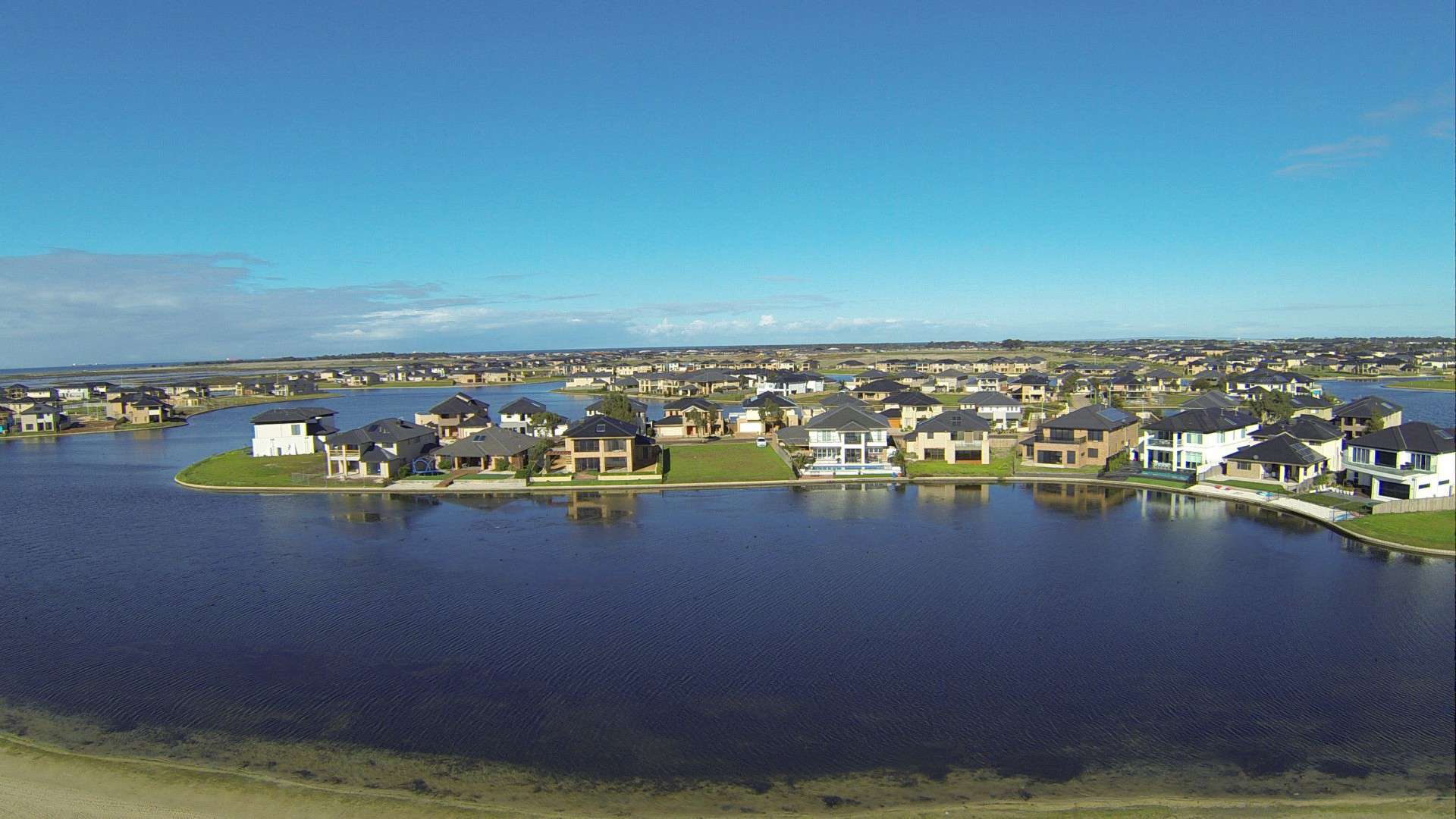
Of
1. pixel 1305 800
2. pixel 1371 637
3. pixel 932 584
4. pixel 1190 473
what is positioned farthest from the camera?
pixel 1190 473

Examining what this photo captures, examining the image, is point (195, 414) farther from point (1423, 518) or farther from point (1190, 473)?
point (1423, 518)

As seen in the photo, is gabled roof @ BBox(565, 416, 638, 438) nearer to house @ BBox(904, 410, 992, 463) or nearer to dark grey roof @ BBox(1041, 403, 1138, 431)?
house @ BBox(904, 410, 992, 463)

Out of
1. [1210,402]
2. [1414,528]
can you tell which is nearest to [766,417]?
[1210,402]

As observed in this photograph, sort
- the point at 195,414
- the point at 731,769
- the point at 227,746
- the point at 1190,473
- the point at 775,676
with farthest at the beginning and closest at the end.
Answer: the point at 195,414, the point at 1190,473, the point at 775,676, the point at 227,746, the point at 731,769

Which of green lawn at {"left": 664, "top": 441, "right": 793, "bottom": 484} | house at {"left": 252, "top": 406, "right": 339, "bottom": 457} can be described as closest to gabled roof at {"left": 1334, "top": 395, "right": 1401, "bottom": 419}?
green lawn at {"left": 664, "top": 441, "right": 793, "bottom": 484}

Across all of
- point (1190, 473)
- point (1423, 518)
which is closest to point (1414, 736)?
point (1423, 518)

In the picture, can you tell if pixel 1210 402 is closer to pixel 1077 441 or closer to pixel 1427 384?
pixel 1077 441
